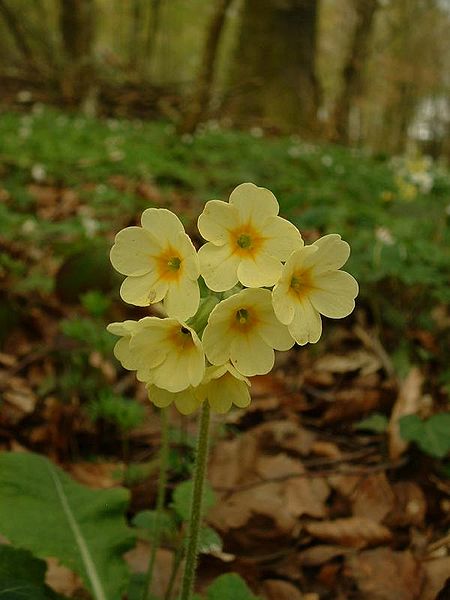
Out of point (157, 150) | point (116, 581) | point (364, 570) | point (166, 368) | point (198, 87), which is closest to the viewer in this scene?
point (166, 368)

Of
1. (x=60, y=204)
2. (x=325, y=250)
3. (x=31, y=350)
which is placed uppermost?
(x=325, y=250)

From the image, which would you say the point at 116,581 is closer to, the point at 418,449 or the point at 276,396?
the point at 418,449

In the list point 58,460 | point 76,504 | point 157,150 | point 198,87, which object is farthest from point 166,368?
point 198,87

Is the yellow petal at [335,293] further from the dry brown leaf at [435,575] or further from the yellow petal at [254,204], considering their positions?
the dry brown leaf at [435,575]

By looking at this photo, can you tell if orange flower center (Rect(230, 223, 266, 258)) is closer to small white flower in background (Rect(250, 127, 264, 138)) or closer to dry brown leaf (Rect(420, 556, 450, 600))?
dry brown leaf (Rect(420, 556, 450, 600))

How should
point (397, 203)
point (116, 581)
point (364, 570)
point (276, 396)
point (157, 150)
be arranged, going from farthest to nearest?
point (157, 150)
point (397, 203)
point (276, 396)
point (364, 570)
point (116, 581)

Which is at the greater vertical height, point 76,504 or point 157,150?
point 157,150

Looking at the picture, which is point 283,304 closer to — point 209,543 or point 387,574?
point 209,543

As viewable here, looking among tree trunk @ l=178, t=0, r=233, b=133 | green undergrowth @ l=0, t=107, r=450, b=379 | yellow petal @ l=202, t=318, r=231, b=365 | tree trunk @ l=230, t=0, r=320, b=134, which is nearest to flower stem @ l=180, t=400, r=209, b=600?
yellow petal @ l=202, t=318, r=231, b=365
